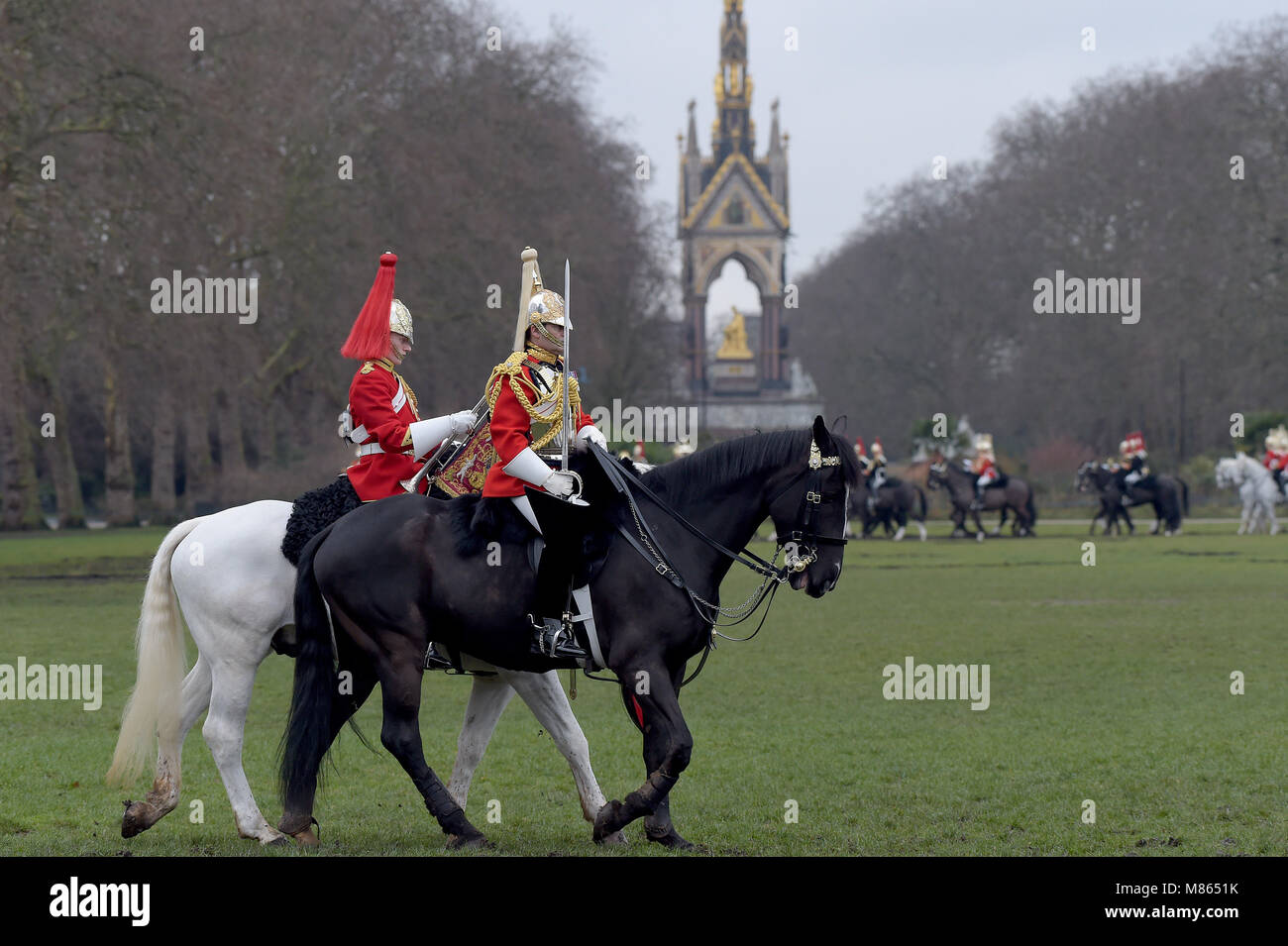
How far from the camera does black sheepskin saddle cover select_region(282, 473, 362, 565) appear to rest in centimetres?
861

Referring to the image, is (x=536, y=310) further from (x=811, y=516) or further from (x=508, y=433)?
(x=811, y=516)

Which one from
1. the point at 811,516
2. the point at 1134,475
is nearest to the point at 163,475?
the point at 1134,475

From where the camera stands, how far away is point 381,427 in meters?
8.78

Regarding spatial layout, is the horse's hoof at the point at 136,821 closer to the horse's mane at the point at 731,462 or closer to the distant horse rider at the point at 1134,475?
the horse's mane at the point at 731,462

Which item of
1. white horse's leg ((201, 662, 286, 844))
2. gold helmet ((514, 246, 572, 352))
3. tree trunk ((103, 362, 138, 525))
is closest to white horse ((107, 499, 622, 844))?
white horse's leg ((201, 662, 286, 844))

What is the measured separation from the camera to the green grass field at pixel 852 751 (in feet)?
27.7

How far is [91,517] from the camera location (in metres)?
58.3

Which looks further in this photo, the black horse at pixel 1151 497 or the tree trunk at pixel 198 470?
the tree trunk at pixel 198 470

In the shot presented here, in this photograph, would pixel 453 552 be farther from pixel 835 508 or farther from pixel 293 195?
pixel 293 195

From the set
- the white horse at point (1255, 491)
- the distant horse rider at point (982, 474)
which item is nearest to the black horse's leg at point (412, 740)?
the distant horse rider at point (982, 474)

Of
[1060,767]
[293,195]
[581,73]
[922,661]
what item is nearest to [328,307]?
[293,195]

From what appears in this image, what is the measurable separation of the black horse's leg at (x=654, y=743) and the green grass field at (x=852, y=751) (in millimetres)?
343

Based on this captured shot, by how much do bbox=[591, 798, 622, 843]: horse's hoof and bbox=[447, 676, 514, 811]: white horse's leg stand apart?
1317 millimetres

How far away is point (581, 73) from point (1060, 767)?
4539 cm
